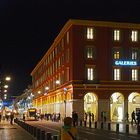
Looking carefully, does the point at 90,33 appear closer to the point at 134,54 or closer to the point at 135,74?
the point at 134,54

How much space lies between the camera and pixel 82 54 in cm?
8562

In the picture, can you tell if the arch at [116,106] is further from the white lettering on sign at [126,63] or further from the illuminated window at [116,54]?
the illuminated window at [116,54]

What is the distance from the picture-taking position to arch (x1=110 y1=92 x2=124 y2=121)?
86750 millimetres

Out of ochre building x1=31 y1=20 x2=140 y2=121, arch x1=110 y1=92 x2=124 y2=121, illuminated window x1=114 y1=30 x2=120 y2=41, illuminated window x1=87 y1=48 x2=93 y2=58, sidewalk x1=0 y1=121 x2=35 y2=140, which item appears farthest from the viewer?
illuminated window x1=114 y1=30 x2=120 y2=41

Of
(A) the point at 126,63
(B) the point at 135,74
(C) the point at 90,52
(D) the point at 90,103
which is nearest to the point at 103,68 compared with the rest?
(C) the point at 90,52

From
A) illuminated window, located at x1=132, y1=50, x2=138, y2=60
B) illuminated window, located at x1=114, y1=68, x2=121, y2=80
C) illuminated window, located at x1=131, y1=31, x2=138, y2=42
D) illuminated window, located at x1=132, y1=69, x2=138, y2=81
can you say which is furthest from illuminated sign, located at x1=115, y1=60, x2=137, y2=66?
illuminated window, located at x1=131, y1=31, x2=138, y2=42

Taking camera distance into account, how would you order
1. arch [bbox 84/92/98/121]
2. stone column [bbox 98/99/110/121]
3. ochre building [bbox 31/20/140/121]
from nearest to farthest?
stone column [bbox 98/99/110/121] → ochre building [bbox 31/20/140/121] → arch [bbox 84/92/98/121]

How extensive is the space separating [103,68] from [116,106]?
25.7 ft

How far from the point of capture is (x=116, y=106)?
286 ft

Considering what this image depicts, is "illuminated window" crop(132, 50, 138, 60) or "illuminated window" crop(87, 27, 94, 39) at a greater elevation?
"illuminated window" crop(87, 27, 94, 39)

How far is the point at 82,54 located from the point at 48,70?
1698 inches

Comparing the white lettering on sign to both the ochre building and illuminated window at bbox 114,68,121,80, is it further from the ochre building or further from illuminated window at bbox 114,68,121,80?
illuminated window at bbox 114,68,121,80

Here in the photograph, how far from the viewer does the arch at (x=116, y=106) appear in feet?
285

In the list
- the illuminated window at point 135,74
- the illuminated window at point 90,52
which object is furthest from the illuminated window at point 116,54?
the illuminated window at point 90,52
